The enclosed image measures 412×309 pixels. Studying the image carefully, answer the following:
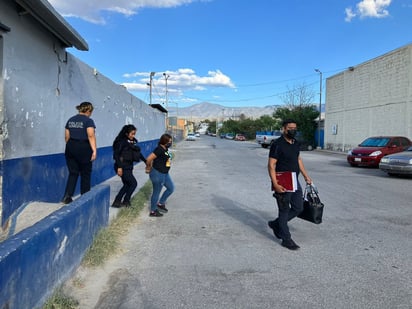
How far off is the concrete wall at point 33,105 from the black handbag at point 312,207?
4.22 meters

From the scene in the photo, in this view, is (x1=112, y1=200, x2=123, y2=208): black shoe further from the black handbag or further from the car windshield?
the car windshield

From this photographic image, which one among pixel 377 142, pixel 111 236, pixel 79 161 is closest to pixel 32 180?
pixel 79 161

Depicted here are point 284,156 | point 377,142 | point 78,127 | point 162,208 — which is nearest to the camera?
point 284,156

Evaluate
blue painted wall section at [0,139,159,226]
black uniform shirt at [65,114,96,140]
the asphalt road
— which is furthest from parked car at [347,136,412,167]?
black uniform shirt at [65,114,96,140]

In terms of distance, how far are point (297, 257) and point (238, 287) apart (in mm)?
1264

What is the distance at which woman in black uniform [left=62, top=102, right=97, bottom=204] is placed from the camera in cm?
611

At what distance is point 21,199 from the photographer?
19.0 feet

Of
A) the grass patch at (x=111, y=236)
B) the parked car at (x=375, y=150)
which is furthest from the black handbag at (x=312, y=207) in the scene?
the parked car at (x=375, y=150)

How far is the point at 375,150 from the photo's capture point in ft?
56.2

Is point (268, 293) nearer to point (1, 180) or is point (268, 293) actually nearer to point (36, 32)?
point (1, 180)

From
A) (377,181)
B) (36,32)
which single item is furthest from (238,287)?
(377,181)

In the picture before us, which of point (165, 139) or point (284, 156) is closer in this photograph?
point (284, 156)

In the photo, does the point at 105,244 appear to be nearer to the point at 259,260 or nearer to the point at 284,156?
the point at 259,260

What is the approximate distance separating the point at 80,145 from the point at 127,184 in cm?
132
